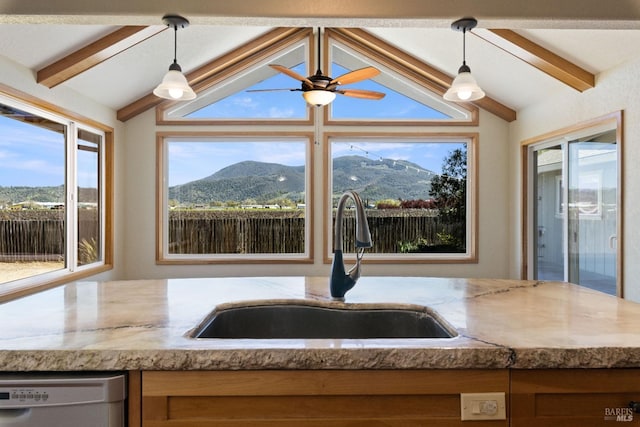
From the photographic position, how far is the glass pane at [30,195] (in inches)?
125

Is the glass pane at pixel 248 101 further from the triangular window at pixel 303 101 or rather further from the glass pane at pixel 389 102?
the glass pane at pixel 389 102

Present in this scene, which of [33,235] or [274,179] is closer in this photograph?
[33,235]

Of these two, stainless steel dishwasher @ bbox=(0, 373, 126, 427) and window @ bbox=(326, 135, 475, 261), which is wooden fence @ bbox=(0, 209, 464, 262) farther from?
stainless steel dishwasher @ bbox=(0, 373, 126, 427)

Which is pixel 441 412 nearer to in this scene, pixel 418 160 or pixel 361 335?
pixel 361 335

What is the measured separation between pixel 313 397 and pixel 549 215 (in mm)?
4076

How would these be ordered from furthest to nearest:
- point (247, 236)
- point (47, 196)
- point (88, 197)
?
point (247, 236) < point (88, 197) < point (47, 196)

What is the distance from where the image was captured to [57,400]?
1042 mm

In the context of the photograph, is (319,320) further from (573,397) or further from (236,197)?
(236,197)

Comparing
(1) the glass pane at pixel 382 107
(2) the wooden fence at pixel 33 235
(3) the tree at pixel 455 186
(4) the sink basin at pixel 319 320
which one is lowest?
(4) the sink basin at pixel 319 320

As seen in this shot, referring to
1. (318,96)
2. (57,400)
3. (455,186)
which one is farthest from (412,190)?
(57,400)

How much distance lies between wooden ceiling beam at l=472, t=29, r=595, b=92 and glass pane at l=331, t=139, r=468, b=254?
1.62 m

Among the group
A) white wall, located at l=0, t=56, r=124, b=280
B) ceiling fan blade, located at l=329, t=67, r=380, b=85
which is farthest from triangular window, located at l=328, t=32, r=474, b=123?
white wall, located at l=0, t=56, r=124, b=280

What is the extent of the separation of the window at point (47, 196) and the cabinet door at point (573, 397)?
342 centimetres

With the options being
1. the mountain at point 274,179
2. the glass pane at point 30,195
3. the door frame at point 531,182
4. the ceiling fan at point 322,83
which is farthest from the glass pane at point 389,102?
the glass pane at point 30,195
